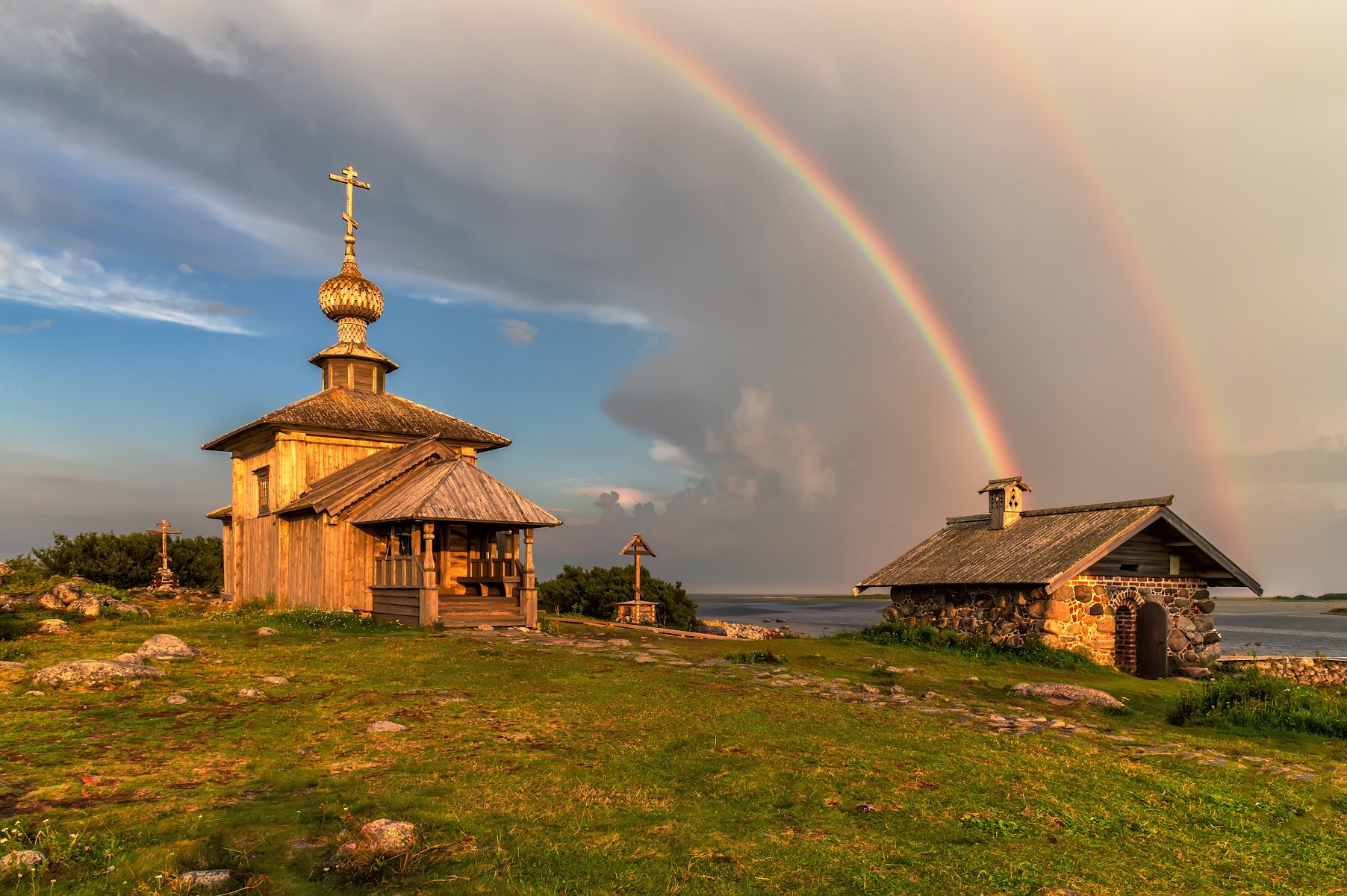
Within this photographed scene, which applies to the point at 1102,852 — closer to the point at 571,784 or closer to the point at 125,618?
the point at 571,784

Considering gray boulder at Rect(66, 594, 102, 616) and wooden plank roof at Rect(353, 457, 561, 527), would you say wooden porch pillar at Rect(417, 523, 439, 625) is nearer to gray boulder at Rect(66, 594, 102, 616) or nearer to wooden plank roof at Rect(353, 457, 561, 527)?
wooden plank roof at Rect(353, 457, 561, 527)

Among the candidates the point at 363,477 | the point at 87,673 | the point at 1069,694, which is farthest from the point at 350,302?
the point at 1069,694

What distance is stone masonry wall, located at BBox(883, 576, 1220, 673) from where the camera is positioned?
71.7ft

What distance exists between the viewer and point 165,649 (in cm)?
1394

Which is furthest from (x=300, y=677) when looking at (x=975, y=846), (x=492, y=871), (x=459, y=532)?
(x=459, y=532)

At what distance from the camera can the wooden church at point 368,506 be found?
22547 millimetres

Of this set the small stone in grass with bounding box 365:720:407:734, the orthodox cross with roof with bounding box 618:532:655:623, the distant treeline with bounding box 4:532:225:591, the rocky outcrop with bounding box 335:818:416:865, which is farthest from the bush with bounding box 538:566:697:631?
the rocky outcrop with bounding box 335:818:416:865

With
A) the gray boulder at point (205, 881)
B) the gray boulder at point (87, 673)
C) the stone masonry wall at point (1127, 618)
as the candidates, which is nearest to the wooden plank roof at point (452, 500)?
the gray boulder at point (87, 673)

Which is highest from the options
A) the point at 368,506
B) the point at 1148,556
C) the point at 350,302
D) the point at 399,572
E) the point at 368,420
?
the point at 350,302

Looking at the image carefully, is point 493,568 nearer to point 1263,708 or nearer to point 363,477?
point 363,477

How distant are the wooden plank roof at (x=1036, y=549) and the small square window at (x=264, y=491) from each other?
20.2 metres

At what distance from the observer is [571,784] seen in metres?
7.53

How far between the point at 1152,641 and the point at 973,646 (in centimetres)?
493

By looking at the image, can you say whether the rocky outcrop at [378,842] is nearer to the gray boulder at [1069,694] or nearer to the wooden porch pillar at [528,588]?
the gray boulder at [1069,694]
